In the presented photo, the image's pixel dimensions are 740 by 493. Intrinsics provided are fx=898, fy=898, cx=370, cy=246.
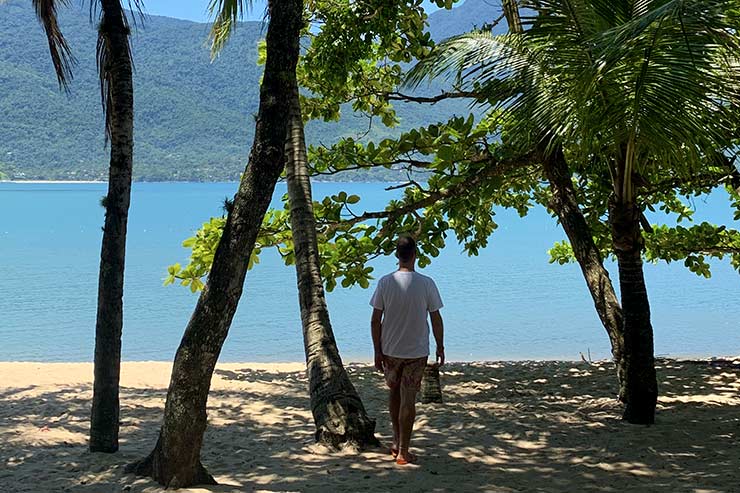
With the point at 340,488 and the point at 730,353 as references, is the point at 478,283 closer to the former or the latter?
the point at 730,353

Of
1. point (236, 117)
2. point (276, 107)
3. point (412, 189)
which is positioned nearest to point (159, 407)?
point (412, 189)

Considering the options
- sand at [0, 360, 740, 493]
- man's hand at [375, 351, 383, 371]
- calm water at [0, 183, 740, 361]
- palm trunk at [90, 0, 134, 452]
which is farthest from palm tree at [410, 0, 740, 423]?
calm water at [0, 183, 740, 361]

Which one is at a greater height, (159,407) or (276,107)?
(276,107)

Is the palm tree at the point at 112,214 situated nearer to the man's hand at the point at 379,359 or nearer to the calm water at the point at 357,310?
the man's hand at the point at 379,359

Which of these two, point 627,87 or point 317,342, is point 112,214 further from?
point 627,87

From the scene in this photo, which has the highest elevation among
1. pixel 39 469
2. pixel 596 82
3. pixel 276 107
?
pixel 596 82

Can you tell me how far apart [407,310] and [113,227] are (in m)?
2.26

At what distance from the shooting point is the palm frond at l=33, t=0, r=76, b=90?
755 cm

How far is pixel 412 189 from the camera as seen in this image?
1045 cm

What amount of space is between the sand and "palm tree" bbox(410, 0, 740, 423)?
95 centimetres

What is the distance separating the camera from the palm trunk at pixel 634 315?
8.01 m

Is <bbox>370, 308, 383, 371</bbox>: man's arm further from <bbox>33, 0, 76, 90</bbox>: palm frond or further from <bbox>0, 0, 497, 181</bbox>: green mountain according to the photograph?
<bbox>0, 0, 497, 181</bbox>: green mountain

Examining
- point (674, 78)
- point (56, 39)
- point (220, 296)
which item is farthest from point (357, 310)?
point (220, 296)

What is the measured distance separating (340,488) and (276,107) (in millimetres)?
2542
